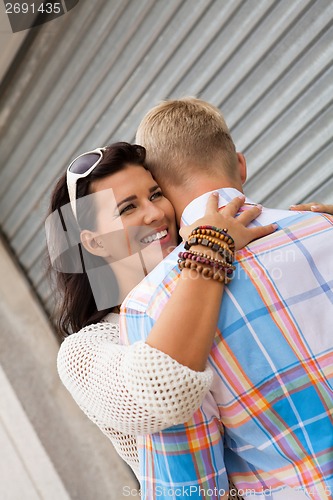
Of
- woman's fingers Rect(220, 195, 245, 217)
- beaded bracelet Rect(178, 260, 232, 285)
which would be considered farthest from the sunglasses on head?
beaded bracelet Rect(178, 260, 232, 285)

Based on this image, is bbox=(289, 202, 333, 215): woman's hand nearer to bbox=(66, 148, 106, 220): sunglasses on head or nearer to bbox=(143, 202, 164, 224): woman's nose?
bbox=(143, 202, 164, 224): woman's nose

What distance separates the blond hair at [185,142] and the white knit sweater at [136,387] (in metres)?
0.47

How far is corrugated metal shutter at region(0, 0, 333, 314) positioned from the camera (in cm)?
314

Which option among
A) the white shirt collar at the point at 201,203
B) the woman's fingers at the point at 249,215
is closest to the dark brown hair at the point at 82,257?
the white shirt collar at the point at 201,203

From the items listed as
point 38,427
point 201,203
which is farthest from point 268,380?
point 38,427

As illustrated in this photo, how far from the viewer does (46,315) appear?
497 cm

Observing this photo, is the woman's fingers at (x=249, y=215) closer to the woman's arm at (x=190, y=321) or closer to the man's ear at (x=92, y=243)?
the woman's arm at (x=190, y=321)

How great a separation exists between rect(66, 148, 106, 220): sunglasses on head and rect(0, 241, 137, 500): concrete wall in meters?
3.07

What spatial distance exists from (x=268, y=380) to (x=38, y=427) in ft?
11.9

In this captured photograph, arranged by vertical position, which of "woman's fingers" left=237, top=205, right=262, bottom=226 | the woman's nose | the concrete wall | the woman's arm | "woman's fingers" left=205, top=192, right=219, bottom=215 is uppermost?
"woman's fingers" left=237, top=205, right=262, bottom=226

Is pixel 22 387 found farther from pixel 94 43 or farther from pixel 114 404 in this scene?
pixel 114 404

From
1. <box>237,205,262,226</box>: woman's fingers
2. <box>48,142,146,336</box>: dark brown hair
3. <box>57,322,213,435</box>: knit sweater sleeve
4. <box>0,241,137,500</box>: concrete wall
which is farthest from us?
<box>0,241,137,500</box>: concrete wall

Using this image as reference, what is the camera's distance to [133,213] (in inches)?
72.6

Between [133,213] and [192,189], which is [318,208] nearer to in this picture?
[192,189]
